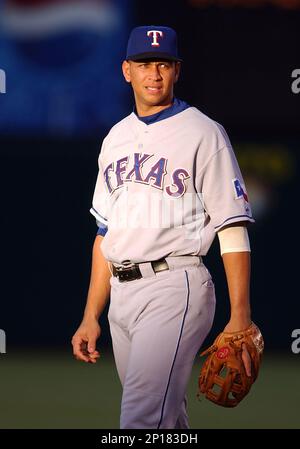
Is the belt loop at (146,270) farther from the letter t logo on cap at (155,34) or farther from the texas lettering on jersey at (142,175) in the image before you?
the letter t logo on cap at (155,34)

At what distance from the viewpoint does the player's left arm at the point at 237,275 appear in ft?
16.6

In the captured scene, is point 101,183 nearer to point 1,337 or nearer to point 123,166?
point 123,166

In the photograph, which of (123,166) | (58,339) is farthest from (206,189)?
(58,339)

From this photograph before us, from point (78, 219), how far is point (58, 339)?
1.04 meters

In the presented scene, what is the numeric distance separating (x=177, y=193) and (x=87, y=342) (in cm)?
81

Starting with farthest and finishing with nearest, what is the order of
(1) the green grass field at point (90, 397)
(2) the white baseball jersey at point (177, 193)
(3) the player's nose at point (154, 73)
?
1. (1) the green grass field at point (90, 397)
2. (3) the player's nose at point (154, 73)
3. (2) the white baseball jersey at point (177, 193)

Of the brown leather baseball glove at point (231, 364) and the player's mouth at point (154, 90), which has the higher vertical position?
the player's mouth at point (154, 90)

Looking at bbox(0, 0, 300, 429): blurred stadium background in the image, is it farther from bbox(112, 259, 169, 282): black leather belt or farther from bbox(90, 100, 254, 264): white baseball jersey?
bbox(90, 100, 254, 264): white baseball jersey

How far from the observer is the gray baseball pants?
16.7ft

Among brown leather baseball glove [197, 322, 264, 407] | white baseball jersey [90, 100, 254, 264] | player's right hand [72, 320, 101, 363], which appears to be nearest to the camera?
brown leather baseball glove [197, 322, 264, 407]

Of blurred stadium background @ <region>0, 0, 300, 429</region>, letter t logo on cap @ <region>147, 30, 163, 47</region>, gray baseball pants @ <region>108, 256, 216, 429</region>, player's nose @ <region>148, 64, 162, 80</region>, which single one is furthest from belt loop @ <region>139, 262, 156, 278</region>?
blurred stadium background @ <region>0, 0, 300, 429</region>

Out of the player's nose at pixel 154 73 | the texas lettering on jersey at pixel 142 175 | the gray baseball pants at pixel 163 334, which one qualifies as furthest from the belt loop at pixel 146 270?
the player's nose at pixel 154 73

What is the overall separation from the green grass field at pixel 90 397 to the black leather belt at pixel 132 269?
93.1 inches

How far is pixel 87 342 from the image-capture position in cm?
555
